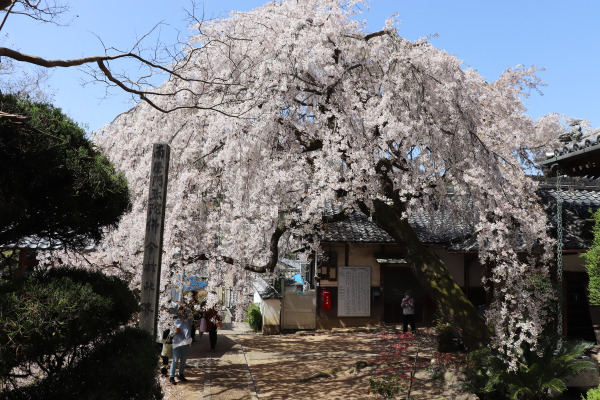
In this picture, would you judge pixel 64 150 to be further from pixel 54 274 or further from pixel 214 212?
pixel 214 212

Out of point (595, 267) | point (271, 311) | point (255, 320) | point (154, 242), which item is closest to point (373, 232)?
point (271, 311)

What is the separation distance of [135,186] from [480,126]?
735cm

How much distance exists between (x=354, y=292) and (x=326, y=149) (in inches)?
401

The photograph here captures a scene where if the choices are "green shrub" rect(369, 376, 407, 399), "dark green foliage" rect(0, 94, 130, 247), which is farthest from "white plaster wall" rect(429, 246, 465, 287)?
"dark green foliage" rect(0, 94, 130, 247)

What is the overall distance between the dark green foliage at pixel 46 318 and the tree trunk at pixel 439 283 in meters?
6.50

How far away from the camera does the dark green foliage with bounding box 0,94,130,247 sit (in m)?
4.54

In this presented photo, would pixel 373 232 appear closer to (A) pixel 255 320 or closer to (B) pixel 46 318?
(A) pixel 255 320

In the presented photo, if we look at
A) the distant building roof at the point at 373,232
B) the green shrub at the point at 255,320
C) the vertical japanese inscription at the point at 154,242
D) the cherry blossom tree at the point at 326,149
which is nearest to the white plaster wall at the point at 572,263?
the cherry blossom tree at the point at 326,149

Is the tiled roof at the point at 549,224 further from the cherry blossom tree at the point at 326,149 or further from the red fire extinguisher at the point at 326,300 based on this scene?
the red fire extinguisher at the point at 326,300

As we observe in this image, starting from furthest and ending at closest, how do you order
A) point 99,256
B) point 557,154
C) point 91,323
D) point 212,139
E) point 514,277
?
1. point 99,256
2. point 212,139
3. point 514,277
4. point 557,154
5. point 91,323

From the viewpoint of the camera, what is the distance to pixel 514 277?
348 inches

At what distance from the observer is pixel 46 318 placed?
3852mm

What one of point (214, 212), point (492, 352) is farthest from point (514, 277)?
point (214, 212)

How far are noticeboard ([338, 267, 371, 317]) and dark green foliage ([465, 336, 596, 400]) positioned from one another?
9382 millimetres
